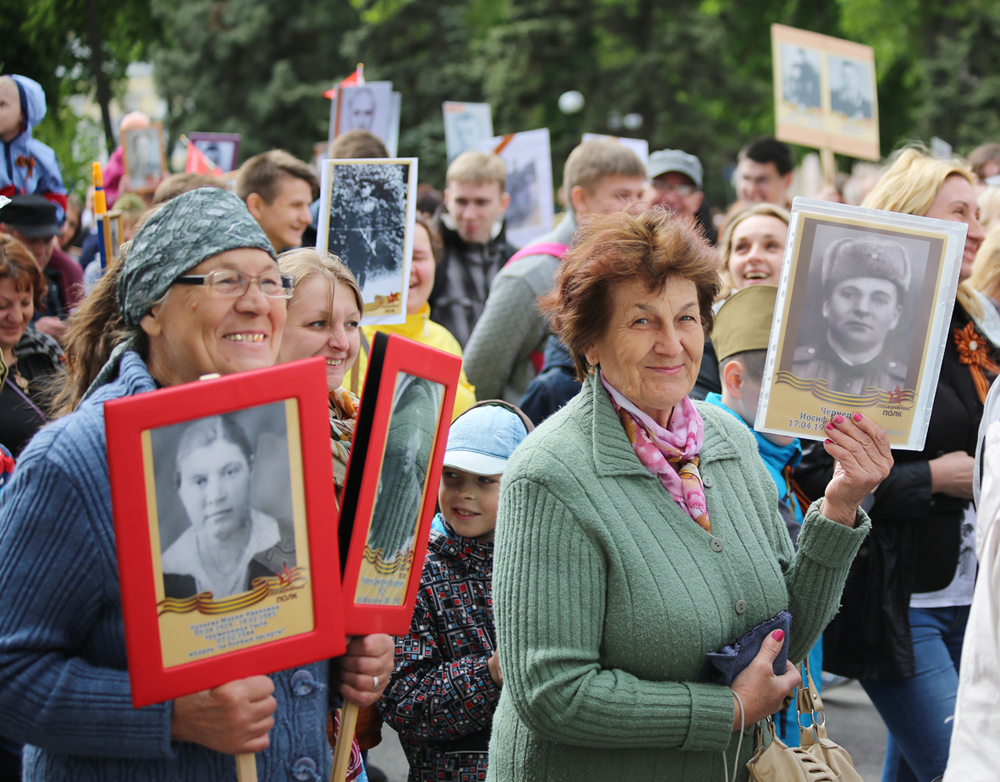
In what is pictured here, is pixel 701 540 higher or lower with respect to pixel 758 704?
higher

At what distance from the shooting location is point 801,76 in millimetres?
7570

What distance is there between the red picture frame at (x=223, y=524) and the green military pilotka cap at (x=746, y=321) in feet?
6.32

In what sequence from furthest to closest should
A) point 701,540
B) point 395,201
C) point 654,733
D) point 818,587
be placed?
point 395,201, point 818,587, point 701,540, point 654,733

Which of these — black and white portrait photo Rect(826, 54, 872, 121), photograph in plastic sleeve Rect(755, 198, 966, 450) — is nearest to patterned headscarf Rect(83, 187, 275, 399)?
photograph in plastic sleeve Rect(755, 198, 966, 450)

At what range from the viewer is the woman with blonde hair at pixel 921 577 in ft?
10.4

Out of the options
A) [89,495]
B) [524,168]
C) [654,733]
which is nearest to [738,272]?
[654,733]

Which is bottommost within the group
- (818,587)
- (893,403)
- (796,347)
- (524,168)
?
(818,587)

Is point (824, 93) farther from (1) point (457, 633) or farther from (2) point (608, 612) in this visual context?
(2) point (608, 612)

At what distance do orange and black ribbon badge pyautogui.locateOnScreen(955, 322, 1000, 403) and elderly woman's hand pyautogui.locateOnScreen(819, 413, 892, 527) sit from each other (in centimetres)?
126

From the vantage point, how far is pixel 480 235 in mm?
5684

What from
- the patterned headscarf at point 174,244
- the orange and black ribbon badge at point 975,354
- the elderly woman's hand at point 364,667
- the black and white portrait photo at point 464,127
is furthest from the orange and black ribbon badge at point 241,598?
the black and white portrait photo at point 464,127

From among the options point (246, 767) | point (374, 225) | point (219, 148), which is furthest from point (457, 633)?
point (219, 148)

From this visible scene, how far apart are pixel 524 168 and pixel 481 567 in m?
5.53

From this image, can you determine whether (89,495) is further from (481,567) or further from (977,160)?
(977,160)
